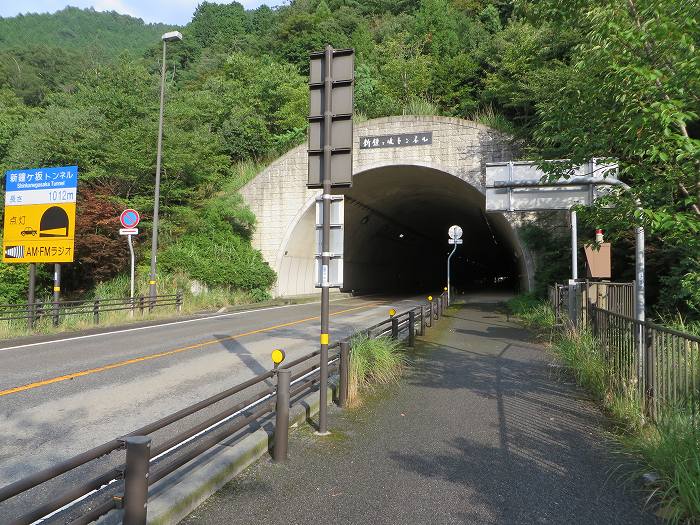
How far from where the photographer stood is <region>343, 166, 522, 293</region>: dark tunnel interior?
28344mm

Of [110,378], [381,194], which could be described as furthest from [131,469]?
[381,194]

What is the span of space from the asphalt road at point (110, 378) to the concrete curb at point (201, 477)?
1.47 m

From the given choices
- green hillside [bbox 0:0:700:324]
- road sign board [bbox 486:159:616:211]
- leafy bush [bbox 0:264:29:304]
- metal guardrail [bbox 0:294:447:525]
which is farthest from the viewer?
leafy bush [bbox 0:264:29:304]

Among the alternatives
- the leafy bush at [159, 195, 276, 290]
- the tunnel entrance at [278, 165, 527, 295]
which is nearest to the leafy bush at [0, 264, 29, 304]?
the leafy bush at [159, 195, 276, 290]

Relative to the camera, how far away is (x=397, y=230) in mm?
41469

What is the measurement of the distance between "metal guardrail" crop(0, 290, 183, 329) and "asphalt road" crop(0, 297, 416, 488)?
2.44 metres

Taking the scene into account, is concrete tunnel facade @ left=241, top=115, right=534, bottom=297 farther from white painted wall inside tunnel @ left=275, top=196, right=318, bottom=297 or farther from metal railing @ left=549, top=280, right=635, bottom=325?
metal railing @ left=549, top=280, right=635, bottom=325

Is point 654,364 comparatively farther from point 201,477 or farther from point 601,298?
point 601,298

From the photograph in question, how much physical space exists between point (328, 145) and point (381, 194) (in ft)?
85.2

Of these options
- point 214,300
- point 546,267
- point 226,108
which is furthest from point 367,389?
point 226,108

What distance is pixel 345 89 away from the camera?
5809mm

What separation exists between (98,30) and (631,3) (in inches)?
3865

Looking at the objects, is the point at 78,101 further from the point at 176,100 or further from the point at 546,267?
the point at 546,267

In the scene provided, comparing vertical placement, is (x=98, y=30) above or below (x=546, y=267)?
above
